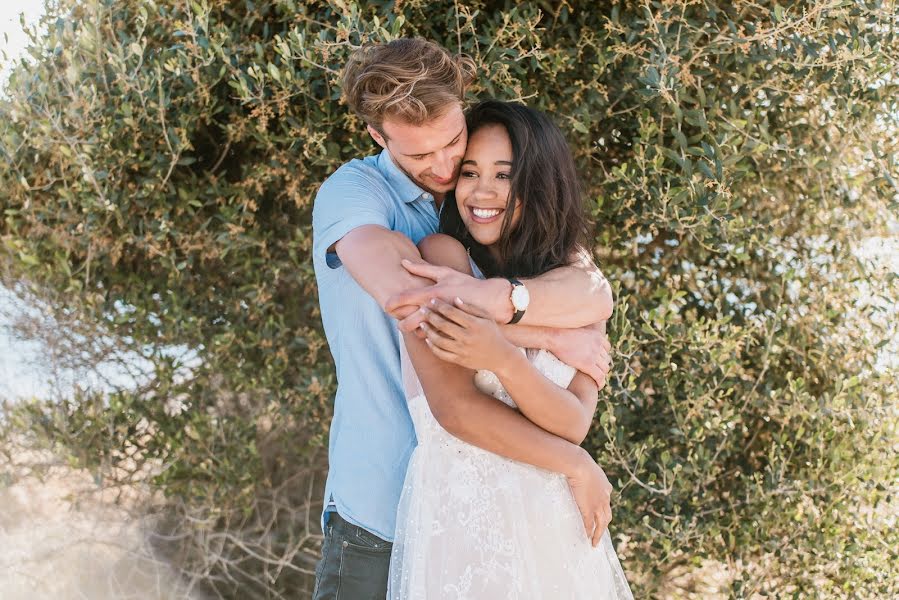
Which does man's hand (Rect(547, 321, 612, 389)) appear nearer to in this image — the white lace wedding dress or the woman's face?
the white lace wedding dress

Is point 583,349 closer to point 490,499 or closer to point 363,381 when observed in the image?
point 490,499

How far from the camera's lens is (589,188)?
3289mm

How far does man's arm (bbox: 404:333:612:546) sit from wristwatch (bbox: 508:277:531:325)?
0.55ft

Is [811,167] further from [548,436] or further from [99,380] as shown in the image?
[99,380]

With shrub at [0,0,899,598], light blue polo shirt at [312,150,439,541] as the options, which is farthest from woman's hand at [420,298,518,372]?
shrub at [0,0,899,598]

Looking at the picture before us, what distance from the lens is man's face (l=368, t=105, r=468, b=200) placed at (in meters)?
2.14

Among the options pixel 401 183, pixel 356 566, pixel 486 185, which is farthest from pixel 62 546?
pixel 486 185

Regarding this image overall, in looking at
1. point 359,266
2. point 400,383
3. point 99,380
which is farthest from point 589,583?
point 99,380

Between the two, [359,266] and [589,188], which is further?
[589,188]

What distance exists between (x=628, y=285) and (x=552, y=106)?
0.75 meters

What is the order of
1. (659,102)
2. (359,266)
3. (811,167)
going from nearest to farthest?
(359,266), (659,102), (811,167)

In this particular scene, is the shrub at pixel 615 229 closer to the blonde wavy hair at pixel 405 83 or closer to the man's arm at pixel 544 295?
the blonde wavy hair at pixel 405 83

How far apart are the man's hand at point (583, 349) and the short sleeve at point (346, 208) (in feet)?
1.55

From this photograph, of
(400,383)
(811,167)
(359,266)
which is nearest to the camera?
(359,266)
